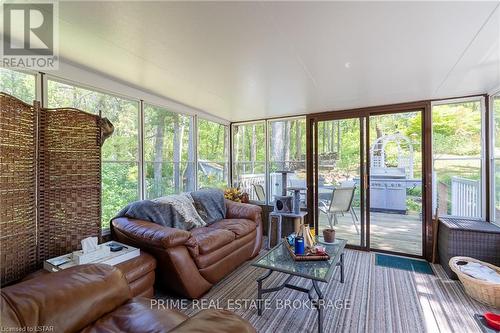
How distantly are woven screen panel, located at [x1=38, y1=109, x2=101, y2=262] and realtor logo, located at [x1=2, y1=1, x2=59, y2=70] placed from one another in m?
0.45

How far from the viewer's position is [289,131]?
4316mm

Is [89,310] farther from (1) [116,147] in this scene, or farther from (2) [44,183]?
(1) [116,147]

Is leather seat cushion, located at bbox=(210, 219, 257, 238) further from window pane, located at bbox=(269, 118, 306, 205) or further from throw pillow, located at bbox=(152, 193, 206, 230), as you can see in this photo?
window pane, located at bbox=(269, 118, 306, 205)

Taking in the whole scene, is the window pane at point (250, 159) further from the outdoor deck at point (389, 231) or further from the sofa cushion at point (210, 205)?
the outdoor deck at point (389, 231)

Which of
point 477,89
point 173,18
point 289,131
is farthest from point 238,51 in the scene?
point 477,89

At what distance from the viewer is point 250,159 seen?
15.5 ft

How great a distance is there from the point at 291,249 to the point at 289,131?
2551 mm

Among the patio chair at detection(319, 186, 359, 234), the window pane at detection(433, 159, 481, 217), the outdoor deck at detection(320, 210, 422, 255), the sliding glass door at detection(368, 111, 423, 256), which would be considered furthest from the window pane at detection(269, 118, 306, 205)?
the window pane at detection(433, 159, 481, 217)

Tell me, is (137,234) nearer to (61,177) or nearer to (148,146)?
(61,177)

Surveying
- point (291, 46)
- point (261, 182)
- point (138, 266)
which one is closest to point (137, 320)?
point (138, 266)

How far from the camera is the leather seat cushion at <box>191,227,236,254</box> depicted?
2.32 meters

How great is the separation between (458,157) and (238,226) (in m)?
3.07

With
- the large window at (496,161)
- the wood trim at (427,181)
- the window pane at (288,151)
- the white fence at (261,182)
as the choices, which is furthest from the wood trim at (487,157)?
the white fence at (261,182)

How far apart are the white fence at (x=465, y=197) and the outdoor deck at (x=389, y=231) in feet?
1.63
